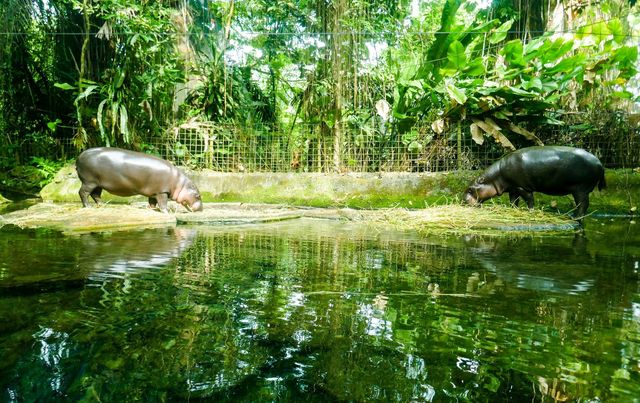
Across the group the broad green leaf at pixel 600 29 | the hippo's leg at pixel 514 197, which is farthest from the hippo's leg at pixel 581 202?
the broad green leaf at pixel 600 29

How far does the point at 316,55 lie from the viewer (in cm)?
935

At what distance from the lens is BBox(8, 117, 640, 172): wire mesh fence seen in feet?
27.0

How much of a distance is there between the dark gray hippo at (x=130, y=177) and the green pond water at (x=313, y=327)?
3.07 m

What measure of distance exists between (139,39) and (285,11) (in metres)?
3.57

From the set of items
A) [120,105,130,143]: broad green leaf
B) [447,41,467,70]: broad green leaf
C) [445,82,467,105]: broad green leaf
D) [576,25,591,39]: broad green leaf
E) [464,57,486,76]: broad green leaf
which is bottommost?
[120,105,130,143]: broad green leaf

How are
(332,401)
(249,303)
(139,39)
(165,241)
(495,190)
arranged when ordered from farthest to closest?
(139,39), (495,190), (165,241), (249,303), (332,401)

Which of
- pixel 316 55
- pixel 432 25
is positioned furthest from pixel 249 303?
pixel 432 25

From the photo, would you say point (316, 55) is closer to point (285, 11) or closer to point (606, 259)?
point (285, 11)

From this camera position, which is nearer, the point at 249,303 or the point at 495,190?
the point at 249,303

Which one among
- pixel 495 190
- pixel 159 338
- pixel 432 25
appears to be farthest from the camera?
Answer: pixel 432 25


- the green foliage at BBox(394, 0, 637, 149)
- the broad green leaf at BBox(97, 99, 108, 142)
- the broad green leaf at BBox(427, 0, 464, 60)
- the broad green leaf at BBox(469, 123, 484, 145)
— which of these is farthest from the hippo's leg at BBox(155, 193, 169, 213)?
the broad green leaf at BBox(427, 0, 464, 60)

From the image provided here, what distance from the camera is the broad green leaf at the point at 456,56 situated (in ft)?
25.0

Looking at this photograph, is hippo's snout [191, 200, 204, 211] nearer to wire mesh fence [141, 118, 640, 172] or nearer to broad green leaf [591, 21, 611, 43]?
wire mesh fence [141, 118, 640, 172]

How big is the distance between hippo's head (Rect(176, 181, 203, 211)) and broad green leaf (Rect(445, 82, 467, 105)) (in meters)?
4.55
